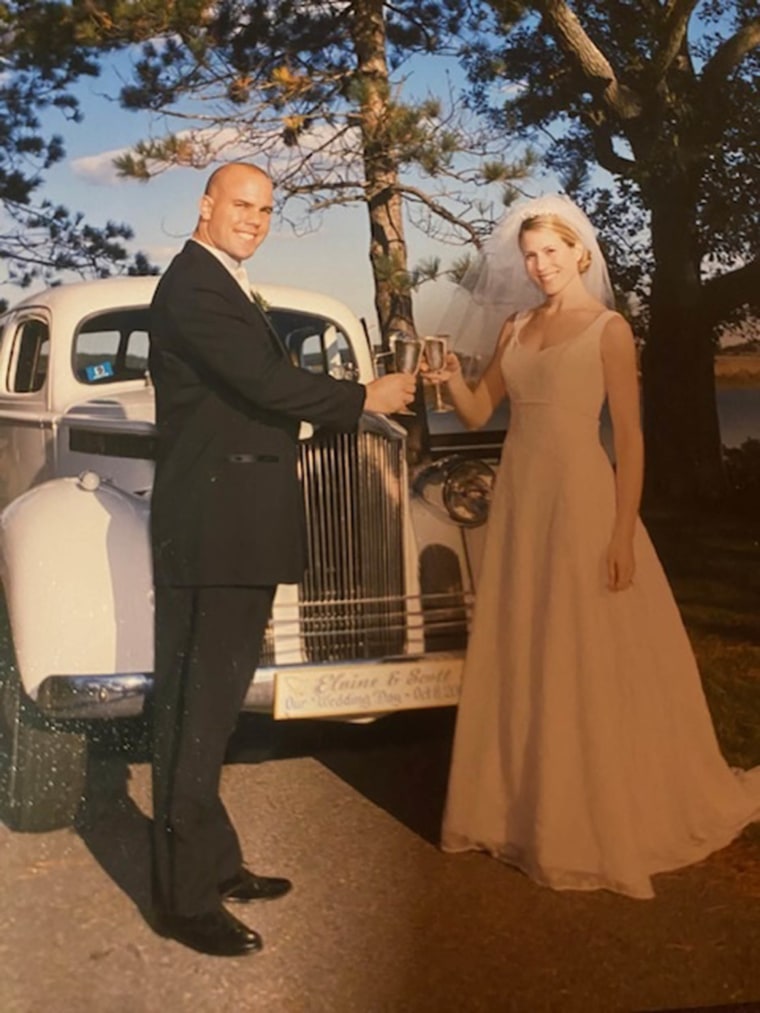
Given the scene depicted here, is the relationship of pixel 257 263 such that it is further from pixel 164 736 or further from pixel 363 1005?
pixel 363 1005

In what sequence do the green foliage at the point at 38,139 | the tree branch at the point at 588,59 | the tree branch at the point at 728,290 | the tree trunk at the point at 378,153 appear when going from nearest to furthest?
the green foliage at the point at 38,139
the tree trunk at the point at 378,153
the tree branch at the point at 588,59
the tree branch at the point at 728,290

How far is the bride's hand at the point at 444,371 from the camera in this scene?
3207 mm

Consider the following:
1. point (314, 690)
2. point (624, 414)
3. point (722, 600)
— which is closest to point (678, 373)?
point (624, 414)

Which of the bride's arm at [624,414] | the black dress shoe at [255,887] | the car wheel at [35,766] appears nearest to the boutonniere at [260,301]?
the bride's arm at [624,414]

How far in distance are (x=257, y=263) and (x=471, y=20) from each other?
0.69 m

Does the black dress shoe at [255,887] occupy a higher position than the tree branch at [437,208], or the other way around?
the tree branch at [437,208]

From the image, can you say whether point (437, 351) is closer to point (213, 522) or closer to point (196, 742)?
point (213, 522)

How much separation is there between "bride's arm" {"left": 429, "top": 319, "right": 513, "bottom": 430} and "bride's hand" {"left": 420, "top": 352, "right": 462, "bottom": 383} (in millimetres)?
15

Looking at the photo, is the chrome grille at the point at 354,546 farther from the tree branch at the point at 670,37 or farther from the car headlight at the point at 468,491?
the tree branch at the point at 670,37

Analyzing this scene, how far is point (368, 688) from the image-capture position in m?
3.41

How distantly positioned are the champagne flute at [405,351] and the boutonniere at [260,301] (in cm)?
27

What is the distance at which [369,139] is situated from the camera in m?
3.01

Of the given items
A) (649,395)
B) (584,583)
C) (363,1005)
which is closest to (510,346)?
(649,395)

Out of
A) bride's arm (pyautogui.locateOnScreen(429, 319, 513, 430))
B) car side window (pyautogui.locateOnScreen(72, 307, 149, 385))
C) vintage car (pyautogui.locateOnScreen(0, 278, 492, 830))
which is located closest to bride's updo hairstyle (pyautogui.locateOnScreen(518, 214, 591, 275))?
bride's arm (pyautogui.locateOnScreen(429, 319, 513, 430))
